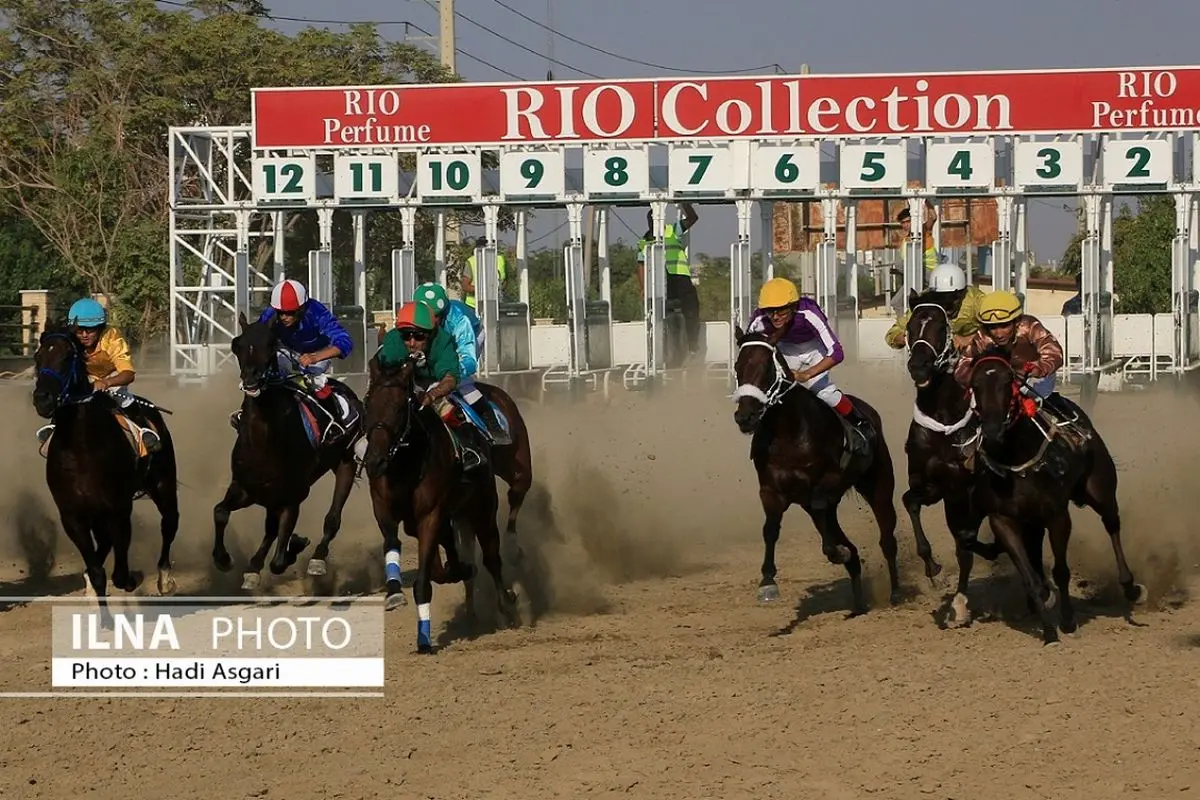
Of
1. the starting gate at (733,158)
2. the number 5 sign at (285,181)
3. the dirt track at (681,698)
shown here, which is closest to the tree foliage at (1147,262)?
the starting gate at (733,158)

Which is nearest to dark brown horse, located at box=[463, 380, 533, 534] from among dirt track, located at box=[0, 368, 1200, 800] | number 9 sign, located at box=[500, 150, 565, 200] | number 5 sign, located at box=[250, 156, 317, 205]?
dirt track, located at box=[0, 368, 1200, 800]

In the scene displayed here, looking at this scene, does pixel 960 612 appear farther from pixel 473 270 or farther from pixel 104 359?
pixel 473 270

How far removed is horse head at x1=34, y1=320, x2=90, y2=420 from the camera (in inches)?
414

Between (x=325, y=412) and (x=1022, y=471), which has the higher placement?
(x=325, y=412)

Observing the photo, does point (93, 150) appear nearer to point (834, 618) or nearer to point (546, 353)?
point (546, 353)

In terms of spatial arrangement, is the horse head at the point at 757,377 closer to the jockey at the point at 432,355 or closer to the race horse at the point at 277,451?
the jockey at the point at 432,355

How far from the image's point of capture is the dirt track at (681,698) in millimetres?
7371

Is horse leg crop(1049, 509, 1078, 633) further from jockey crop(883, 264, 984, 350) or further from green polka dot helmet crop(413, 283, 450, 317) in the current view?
green polka dot helmet crop(413, 283, 450, 317)

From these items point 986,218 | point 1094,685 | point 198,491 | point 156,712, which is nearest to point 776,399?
point 1094,685

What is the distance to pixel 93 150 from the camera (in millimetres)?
40375

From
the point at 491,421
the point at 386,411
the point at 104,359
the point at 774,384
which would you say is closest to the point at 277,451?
the point at 104,359

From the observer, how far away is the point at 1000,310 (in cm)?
1029

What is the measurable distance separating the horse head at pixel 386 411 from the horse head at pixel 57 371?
2042 millimetres

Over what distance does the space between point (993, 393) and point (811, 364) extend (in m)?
1.82
